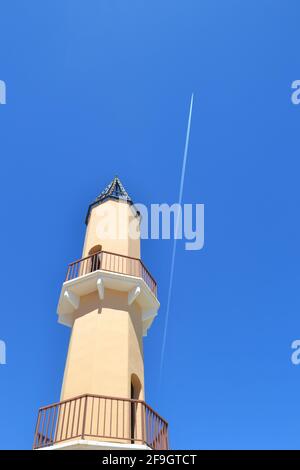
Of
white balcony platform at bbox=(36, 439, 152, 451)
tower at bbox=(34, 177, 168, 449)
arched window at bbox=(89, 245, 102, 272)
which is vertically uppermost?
arched window at bbox=(89, 245, 102, 272)

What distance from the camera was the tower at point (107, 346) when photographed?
1262 cm

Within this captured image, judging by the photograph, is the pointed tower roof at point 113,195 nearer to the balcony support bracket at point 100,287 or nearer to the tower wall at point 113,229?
the tower wall at point 113,229

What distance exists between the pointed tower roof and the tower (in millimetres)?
1494

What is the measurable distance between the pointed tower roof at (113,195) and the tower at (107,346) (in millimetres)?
1494

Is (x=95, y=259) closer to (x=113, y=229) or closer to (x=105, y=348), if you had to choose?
(x=113, y=229)

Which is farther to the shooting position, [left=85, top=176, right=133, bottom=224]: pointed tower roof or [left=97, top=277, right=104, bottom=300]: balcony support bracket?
[left=85, top=176, right=133, bottom=224]: pointed tower roof

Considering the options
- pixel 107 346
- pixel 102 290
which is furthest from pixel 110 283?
pixel 107 346

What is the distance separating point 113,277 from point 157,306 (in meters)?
2.70

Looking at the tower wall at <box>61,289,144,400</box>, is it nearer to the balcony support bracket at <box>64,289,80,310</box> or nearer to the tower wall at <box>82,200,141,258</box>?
the balcony support bracket at <box>64,289,80,310</box>

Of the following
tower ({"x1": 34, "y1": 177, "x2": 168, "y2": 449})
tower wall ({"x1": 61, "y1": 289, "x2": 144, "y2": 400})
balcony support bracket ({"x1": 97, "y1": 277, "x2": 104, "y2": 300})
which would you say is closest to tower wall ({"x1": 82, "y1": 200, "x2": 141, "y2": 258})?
tower ({"x1": 34, "y1": 177, "x2": 168, "y2": 449})

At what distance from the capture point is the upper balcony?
54.8 ft

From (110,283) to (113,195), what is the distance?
755 centimetres

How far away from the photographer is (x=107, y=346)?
1506cm
